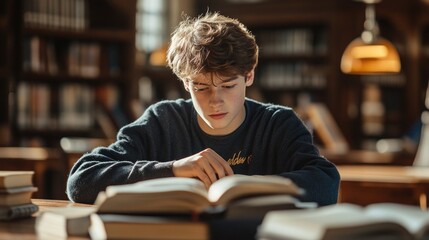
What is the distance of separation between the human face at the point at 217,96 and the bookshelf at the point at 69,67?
397 cm

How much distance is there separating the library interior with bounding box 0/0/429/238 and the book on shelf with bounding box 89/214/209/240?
9.32 feet

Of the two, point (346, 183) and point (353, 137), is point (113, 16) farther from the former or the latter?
point (346, 183)

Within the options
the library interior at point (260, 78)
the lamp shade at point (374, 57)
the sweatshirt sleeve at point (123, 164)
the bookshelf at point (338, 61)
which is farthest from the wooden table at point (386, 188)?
the bookshelf at point (338, 61)

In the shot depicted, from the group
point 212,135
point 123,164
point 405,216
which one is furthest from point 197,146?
point 405,216

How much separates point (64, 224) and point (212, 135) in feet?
2.71

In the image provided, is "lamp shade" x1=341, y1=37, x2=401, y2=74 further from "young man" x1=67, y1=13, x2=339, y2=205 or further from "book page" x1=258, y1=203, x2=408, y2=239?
"book page" x1=258, y1=203, x2=408, y2=239

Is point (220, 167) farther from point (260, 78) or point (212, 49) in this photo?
point (260, 78)

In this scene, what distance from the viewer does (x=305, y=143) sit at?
208 centimetres

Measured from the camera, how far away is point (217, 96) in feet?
6.40

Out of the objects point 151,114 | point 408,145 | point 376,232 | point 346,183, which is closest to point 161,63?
point 408,145

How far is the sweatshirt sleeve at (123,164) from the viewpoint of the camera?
6.21 feet

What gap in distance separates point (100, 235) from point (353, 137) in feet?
22.9

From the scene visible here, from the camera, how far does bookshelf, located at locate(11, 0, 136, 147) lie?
20.3 ft

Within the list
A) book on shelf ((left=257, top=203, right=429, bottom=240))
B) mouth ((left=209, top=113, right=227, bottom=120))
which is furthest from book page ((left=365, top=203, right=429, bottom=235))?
mouth ((left=209, top=113, right=227, bottom=120))
